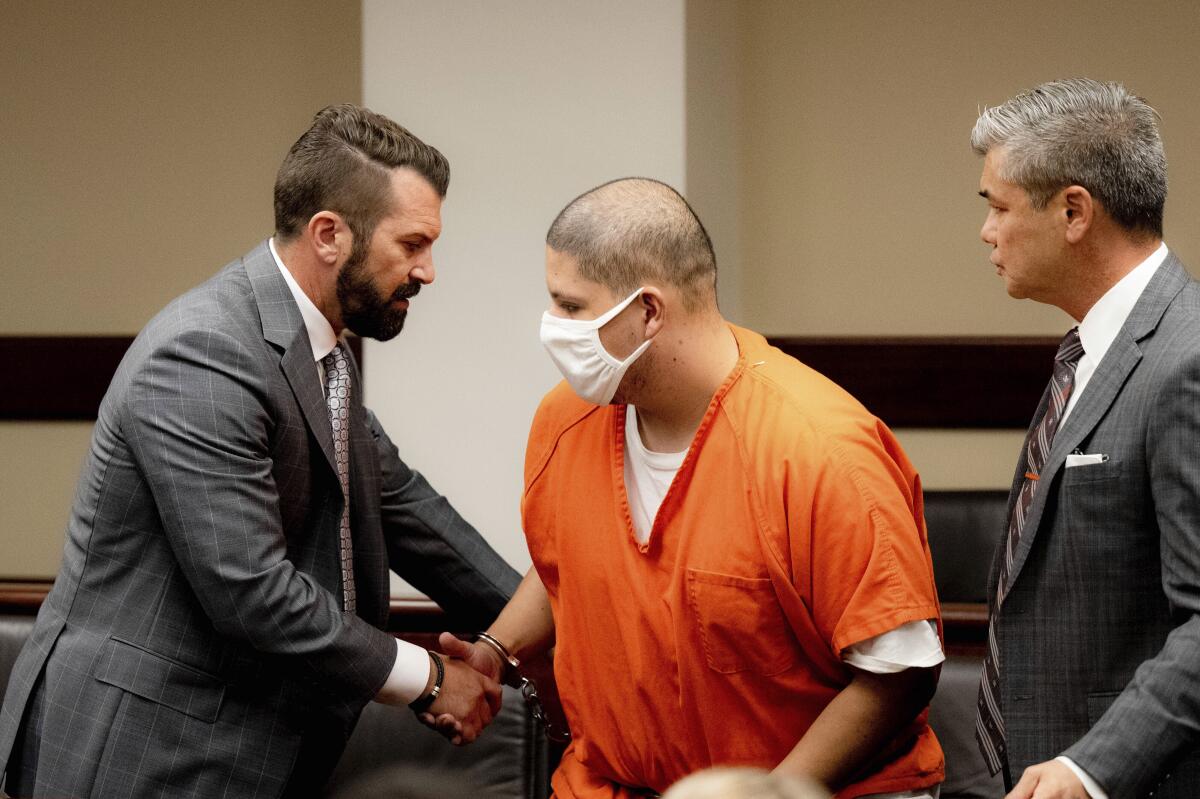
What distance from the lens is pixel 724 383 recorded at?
1.99m

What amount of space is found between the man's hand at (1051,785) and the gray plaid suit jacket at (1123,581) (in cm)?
3

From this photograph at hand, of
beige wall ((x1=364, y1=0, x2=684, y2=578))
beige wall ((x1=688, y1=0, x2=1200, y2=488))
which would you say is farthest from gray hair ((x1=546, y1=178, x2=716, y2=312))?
beige wall ((x1=688, y1=0, x2=1200, y2=488))

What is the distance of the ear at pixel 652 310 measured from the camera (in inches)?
77.2

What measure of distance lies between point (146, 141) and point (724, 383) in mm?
3085

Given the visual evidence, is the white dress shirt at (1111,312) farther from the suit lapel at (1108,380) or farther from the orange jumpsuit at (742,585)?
the orange jumpsuit at (742,585)

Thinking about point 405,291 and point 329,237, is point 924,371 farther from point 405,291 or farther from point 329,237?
point 329,237

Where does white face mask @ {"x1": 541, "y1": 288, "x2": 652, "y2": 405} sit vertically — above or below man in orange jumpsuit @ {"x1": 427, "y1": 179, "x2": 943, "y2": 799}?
above

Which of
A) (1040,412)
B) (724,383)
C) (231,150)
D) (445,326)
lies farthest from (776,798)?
(231,150)

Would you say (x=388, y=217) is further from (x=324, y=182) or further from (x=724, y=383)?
(x=724, y=383)

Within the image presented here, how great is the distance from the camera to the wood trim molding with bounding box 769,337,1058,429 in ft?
14.2

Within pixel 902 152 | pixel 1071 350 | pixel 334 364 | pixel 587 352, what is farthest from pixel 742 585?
pixel 902 152

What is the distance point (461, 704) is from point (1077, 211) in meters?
1.29

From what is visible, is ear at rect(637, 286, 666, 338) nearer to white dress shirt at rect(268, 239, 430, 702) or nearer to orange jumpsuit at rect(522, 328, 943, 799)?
orange jumpsuit at rect(522, 328, 943, 799)

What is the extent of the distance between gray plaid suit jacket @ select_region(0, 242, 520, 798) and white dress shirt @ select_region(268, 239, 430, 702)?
0.04 m
